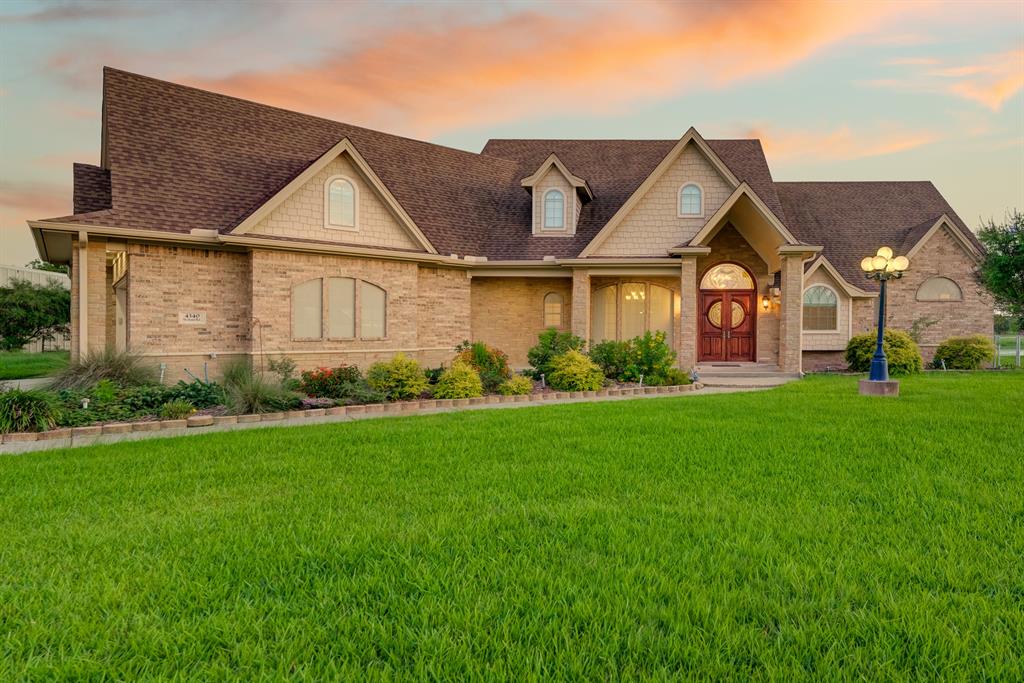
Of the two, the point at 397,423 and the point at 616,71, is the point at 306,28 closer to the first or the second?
the point at 616,71

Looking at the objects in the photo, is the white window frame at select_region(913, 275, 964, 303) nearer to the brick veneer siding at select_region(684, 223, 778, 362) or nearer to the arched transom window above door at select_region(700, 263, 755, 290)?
the brick veneer siding at select_region(684, 223, 778, 362)

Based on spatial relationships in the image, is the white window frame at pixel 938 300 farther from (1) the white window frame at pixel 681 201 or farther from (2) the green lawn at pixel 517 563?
(2) the green lawn at pixel 517 563

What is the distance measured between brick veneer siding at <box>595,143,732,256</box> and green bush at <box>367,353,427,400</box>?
27.5 ft

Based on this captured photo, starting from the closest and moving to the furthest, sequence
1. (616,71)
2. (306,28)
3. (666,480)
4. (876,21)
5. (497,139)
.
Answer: (666,480) → (876,21) → (306,28) → (616,71) → (497,139)

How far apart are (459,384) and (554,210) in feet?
30.9

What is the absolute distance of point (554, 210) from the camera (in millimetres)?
18922

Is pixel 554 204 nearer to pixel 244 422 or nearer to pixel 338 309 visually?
pixel 338 309

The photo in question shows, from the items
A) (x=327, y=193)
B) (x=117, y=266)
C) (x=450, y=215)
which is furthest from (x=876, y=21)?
(x=117, y=266)

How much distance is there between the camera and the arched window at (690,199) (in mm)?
17547

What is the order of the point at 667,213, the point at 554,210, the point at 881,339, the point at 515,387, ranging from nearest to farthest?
the point at 515,387 < the point at 881,339 < the point at 667,213 < the point at 554,210

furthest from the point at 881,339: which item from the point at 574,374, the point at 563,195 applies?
the point at 563,195

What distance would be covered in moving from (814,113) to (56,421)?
23.8m

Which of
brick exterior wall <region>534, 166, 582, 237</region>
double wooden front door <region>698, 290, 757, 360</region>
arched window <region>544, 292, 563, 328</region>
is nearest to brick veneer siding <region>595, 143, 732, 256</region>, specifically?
brick exterior wall <region>534, 166, 582, 237</region>

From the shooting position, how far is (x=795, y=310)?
54.1ft
